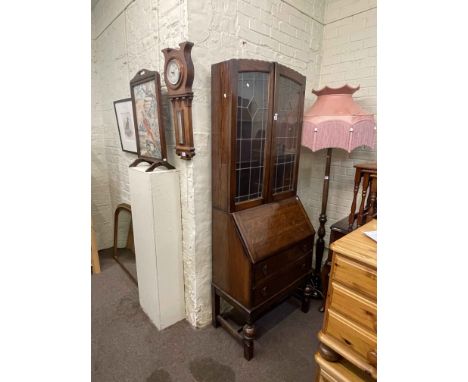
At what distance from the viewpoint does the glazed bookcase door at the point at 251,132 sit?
4.41 feet

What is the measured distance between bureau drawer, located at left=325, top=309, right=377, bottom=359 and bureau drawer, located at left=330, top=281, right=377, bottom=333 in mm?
22

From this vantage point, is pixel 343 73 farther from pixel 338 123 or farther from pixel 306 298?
pixel 306 298

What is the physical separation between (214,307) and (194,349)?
0.92 ft

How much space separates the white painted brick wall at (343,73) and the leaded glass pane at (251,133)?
3.00 feet

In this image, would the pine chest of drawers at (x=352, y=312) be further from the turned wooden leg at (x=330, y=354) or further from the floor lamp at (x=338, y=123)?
the floor lamp at (x=338, y=123)

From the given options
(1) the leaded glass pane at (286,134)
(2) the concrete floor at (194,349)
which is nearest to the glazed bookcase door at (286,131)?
(1) the leaded glass pane at (286,134)

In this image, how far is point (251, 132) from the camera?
1457mm

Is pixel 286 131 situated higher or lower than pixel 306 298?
higher

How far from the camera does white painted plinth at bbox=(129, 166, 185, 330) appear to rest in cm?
157

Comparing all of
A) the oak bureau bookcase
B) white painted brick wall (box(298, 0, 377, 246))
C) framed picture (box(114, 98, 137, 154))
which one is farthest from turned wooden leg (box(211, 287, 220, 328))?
framed picture (box(114, 98, 137, 154))

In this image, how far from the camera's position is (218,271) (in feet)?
5.45

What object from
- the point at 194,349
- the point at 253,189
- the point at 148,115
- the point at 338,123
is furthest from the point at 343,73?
the point at 194,349
